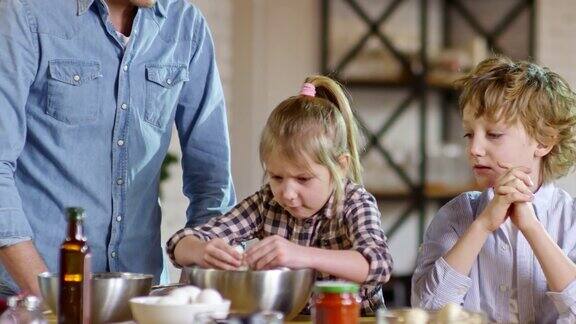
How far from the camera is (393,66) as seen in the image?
6773mm

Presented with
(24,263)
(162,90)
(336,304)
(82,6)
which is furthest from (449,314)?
(82,6)

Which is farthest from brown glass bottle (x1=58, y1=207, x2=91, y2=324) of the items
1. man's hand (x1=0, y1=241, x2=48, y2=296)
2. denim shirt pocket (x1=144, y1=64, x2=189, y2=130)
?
denim shirt pocket (x1=144, y1=64, x2=189, y2=130)

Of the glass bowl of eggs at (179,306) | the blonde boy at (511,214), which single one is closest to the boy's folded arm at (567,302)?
the blonde boy at (511,214)

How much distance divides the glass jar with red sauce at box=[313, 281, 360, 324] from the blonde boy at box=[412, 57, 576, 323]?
0.66 metres

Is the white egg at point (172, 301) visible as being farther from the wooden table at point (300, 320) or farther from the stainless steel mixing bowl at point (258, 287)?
the wooden table at point (300, 320)

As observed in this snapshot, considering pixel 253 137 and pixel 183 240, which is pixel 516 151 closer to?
pixel 183 240

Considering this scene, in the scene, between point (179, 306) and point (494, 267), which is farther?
point (494, 267)

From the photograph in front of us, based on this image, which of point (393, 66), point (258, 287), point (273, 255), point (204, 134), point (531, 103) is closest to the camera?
point (258, 287)

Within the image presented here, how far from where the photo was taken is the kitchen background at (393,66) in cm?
641

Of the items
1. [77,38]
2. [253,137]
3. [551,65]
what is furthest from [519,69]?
[551,65]

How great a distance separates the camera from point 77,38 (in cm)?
257

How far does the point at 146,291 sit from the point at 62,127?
1.95ft

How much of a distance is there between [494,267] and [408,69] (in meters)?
4.38

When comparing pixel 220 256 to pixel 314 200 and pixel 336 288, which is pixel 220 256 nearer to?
pixel 314 200
